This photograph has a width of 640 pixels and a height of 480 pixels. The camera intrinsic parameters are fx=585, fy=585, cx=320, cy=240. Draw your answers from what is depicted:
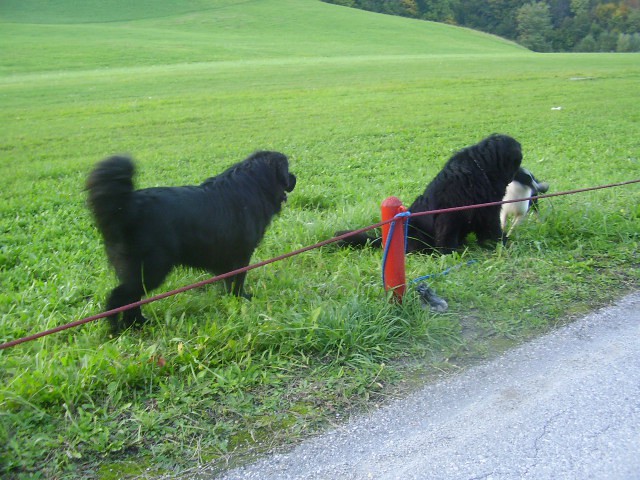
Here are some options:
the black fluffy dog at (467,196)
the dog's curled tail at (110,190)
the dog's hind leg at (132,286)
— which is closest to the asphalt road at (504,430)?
the dog's hind leg at (132,286)

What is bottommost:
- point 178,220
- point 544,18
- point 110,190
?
point 178,220

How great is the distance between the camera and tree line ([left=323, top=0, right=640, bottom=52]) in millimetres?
70625

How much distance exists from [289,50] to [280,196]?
36.7 meters

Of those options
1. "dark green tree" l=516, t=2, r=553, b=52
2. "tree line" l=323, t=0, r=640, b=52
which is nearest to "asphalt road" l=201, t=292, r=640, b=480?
"tree line" l=323, t=0, r=640, b=52

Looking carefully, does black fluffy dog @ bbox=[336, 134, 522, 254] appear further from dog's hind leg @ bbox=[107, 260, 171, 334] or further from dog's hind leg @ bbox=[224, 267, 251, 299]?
dog's hind leg @ bbox=[107, 260, 171, 334]

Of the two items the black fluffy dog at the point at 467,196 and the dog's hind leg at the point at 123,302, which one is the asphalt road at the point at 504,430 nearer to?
the dog's hind leg at the point at 123,302

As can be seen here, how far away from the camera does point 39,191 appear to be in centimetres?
813

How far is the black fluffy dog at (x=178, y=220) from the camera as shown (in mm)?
3752

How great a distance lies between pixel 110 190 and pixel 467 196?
3.38 m

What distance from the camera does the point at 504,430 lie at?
2.96 metres

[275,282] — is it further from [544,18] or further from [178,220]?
[544,18]

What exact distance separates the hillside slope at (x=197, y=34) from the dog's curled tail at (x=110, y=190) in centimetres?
2809

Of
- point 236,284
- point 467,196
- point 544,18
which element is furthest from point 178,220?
point 544,18

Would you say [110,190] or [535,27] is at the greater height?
[535,27]
